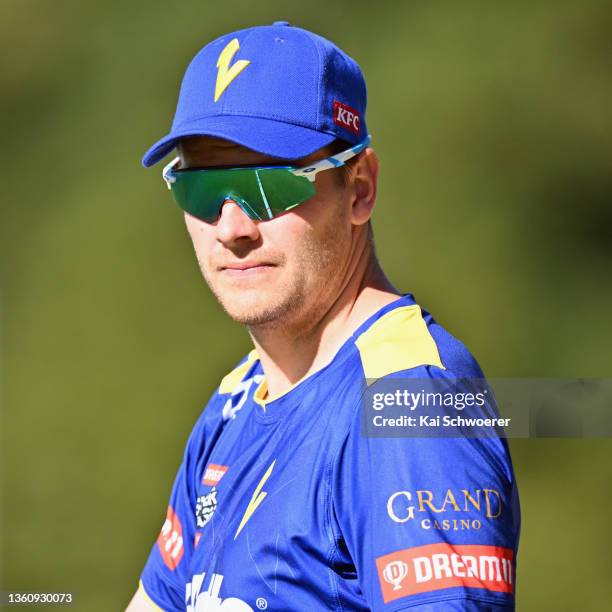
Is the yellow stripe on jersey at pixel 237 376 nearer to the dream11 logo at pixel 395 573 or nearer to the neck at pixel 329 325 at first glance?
the neck at pixel 329 325

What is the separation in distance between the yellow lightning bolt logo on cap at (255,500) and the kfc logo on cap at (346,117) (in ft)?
2.06

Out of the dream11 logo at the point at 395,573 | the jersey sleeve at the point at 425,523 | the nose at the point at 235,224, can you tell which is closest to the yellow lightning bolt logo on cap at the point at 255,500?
the jersey sleeve at the point at 425,523

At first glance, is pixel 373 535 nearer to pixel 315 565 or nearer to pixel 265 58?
pixel 315 565

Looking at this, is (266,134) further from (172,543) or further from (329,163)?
(172,543)

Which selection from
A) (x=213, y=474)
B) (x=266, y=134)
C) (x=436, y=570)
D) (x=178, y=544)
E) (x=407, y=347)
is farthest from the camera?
(x=178, y=544)

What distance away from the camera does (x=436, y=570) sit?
4.48ft

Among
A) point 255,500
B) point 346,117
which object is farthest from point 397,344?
point 346,117

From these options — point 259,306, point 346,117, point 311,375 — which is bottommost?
point 311,375

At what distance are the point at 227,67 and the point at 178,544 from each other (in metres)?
1.03

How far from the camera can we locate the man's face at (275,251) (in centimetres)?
172

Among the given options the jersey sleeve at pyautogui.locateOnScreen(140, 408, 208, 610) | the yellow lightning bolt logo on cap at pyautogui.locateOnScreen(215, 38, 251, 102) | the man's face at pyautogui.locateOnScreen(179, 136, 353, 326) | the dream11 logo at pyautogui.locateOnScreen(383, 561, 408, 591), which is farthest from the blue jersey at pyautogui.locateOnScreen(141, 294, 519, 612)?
the yellow lightning bolt logo on cap at pyautogui.locateOnScreen(215, 38, 251, 102)

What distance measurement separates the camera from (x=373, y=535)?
1403mm

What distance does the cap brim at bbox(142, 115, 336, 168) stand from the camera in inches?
65.6

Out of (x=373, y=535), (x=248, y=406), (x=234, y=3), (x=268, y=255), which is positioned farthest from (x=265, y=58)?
(x=234, y=3)
